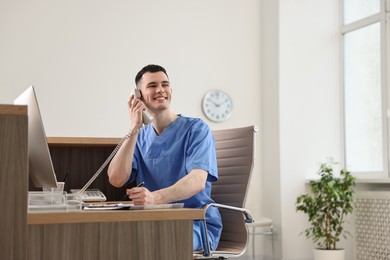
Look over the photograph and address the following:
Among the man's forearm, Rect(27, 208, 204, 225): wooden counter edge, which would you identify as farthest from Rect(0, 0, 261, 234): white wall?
Rect(27, 208, 204, 225): wooden counter edge

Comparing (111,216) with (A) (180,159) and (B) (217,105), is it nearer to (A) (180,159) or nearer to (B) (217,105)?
(A) (180,159)

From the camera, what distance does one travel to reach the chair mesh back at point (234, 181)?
3.08 m

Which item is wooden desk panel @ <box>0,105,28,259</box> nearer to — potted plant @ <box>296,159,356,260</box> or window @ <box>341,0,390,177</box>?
potted plant @ <box>296,159,356,260</box>

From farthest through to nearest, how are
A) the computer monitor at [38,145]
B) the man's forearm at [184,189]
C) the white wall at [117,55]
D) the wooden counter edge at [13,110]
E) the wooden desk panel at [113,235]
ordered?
the white wall at [117,55] → the man's forearm at [184,189] → the computer monitor at [38,145] → the wooden desk panel at [113,235] → the wooden counter edge at [13,110]

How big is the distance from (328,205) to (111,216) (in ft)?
15.1

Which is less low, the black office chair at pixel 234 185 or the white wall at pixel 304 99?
the white wall at pixel 304 99

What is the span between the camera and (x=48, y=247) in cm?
148

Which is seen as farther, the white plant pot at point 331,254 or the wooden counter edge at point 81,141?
the white plant pot at point 331,254

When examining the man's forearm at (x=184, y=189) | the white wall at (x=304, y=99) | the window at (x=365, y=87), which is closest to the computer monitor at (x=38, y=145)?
the man's forearm at (x=184, y=189)

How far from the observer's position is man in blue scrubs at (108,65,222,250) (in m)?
2.88

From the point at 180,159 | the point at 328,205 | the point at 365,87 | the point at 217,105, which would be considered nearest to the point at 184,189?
the point at 180,159

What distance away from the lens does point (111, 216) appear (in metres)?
1.54

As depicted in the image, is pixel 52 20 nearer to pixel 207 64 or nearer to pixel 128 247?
A: pixel 207 64

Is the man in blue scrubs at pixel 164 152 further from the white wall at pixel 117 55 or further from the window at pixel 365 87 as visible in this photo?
the window at pixel 365 87
